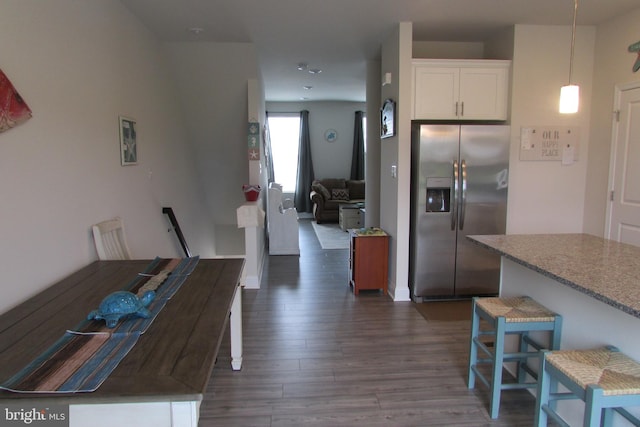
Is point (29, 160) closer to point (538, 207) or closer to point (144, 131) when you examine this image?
point (144, 131)

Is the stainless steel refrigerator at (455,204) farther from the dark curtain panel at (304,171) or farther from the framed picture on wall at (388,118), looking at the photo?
the dark curtain panel at (304,171)

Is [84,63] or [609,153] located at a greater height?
[84,63]

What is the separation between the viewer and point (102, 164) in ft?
9.49

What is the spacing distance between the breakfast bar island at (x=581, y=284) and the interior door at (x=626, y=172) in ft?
4.52

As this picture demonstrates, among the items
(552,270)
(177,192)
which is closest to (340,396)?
(552,270)

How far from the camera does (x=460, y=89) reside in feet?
12.8

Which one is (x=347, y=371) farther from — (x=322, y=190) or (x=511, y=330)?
(x=322, y=190)

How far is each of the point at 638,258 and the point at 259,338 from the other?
2.45 meters

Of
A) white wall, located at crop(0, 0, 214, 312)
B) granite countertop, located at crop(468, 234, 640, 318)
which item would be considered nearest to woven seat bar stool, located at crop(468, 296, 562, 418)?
granite countertop, located at crop(468, 234, 640, 318)

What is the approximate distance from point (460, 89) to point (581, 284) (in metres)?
2.75

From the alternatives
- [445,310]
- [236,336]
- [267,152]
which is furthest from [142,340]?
[267,152]

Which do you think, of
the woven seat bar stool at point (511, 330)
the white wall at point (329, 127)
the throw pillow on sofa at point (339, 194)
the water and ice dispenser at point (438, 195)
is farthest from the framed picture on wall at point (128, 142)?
the white wall at point (329, 127)

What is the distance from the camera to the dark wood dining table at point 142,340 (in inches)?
44.6

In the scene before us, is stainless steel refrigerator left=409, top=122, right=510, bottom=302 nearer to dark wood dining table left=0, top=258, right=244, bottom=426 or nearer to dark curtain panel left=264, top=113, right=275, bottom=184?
dark wood dining table left=0, top=258, right=244, bottom=426
